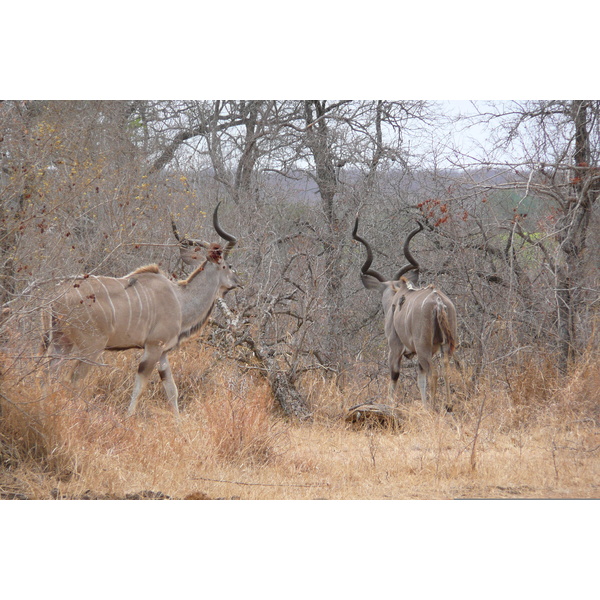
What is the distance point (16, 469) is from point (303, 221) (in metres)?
3.37

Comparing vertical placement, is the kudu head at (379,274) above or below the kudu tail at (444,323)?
above

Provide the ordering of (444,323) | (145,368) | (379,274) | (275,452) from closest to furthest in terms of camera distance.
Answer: (275,452) → (145,368) → (444,323) → (379,274)

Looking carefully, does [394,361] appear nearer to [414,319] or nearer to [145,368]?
[414,319]

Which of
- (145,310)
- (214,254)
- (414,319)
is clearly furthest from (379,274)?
(145,310)

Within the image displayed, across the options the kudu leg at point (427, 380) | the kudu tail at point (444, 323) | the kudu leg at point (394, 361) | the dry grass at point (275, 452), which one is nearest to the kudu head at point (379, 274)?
the kudu leg at point (394, 361)

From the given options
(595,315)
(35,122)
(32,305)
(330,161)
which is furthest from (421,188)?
(32,305)

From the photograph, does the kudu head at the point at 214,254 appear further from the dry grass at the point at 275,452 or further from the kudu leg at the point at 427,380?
the kudu leg at the point at 427,380

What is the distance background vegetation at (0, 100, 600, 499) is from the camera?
12.6 ft

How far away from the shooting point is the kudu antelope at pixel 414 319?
216 inches

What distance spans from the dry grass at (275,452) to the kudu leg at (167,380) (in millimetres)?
242

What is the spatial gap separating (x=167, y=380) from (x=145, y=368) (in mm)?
167

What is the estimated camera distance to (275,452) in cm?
418
